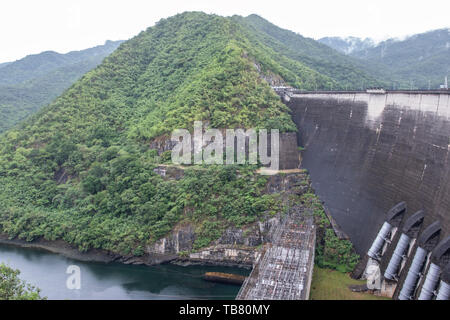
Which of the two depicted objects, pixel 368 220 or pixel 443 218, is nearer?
pixel 443 218

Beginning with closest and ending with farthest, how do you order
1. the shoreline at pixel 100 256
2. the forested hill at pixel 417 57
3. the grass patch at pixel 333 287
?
the grass patch at pixel 333 287
the shoreline at pixel 100 256
the forested hill at pixel 417 57

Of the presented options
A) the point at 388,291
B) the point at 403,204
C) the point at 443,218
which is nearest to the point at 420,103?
the point at 403,204

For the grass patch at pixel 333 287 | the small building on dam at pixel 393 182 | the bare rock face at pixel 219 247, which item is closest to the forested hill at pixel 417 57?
the small building on dam at pixel 393 182

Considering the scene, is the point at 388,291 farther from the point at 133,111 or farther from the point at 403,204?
the point at 133,111

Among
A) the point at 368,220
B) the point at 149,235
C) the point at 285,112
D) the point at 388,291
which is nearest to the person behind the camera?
the point at 388,291
